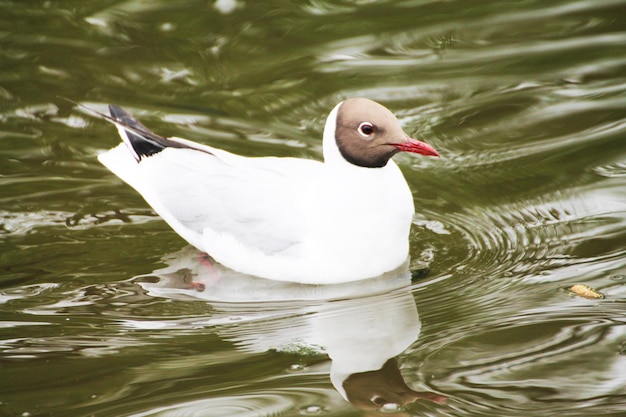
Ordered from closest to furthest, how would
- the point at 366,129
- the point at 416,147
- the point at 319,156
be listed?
the point at 416,147 < the point at 366,129 < the point at 319,156

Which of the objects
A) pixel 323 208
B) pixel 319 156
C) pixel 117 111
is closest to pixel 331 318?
pixel 323 208

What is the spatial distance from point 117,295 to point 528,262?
218 cm

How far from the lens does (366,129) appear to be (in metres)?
5.46

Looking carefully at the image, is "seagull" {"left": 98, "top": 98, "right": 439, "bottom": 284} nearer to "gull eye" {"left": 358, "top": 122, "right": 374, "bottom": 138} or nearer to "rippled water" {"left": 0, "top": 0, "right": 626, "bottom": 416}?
"gull eye" {"left": 358, "top": 122, "right": 374, "bottom": 138}

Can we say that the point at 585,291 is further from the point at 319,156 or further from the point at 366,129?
the point at 319,156

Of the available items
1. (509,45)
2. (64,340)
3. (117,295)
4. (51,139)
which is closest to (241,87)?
(51,139)

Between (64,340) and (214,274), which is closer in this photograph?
(64,340)

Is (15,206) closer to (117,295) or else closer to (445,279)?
(117,295)

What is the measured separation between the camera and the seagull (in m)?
5.45

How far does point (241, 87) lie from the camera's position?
784 cm

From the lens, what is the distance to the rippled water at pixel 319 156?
445 cm

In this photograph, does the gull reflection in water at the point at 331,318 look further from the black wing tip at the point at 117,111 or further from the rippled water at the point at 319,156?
the black wing tip at the point at 117,111

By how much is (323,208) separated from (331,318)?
71 centimetres

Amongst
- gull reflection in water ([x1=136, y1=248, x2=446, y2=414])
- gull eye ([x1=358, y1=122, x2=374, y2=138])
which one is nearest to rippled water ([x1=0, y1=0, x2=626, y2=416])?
gull reflection in water ([x1=136, y1=248, x2=446, y2=414])
